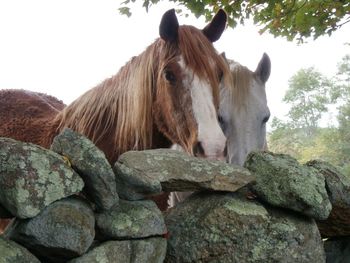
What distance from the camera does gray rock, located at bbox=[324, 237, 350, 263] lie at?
255 cm

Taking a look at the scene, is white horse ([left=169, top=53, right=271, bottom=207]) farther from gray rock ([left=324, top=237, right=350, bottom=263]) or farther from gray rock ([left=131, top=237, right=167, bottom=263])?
gray rock ([left=131, top=237, right=167, bottom=263])

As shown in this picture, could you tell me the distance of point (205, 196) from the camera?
2.02 metres

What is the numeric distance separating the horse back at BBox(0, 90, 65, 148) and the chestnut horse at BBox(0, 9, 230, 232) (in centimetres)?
1

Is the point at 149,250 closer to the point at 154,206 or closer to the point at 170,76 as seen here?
the point at 154,206

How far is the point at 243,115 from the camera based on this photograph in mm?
4137

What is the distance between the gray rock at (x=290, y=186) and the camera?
1.96 m

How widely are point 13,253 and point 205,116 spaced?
5.28 ft

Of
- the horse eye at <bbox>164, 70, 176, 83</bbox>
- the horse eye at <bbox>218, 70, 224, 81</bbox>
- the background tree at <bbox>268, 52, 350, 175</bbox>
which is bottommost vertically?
the background tree at <bbox>268, 52, 350, 175</bbox>

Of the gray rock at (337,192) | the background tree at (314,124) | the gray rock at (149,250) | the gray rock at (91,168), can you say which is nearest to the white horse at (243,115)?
the gray rock at (337,192)

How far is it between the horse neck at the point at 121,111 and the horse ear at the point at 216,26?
47 cm

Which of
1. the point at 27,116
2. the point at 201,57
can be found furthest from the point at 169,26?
the point at 27,116

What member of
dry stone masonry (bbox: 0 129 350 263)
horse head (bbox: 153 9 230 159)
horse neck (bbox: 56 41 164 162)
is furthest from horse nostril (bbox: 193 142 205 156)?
horse neck (bbox: 56 41 164 162)

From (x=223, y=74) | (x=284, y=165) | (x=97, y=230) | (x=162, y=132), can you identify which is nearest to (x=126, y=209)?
(x=97, y=230)

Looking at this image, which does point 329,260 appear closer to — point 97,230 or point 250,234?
point 250,234
